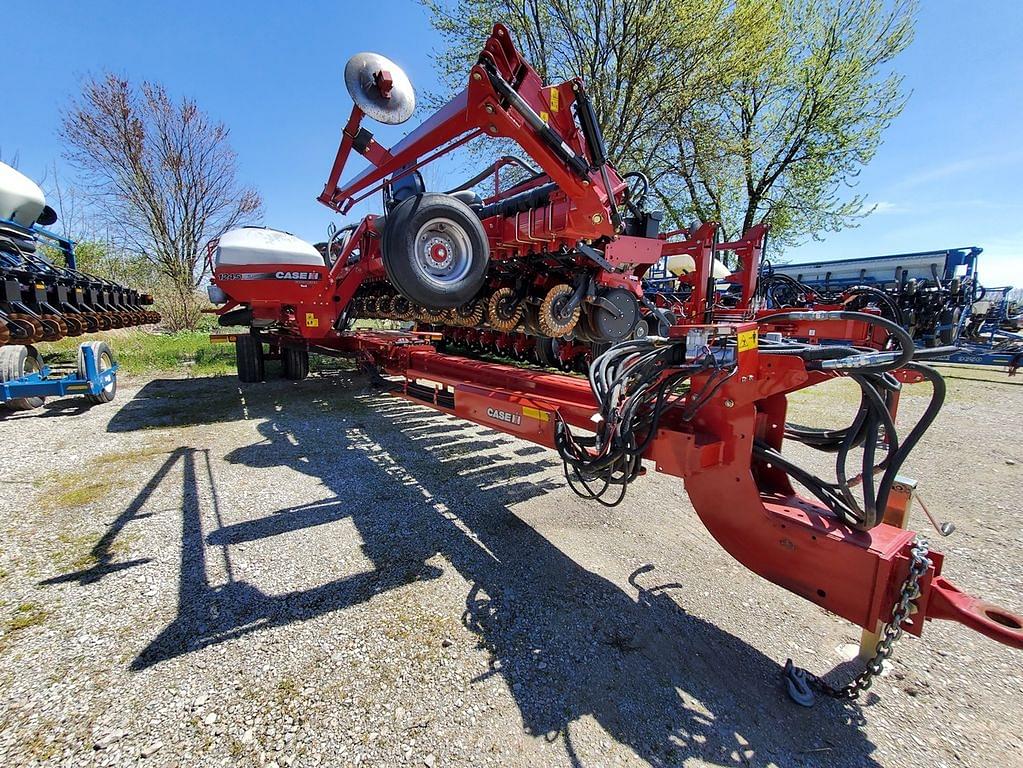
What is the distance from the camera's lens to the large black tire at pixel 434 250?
362 cm

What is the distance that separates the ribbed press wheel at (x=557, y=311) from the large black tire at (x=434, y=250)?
1.07 meters

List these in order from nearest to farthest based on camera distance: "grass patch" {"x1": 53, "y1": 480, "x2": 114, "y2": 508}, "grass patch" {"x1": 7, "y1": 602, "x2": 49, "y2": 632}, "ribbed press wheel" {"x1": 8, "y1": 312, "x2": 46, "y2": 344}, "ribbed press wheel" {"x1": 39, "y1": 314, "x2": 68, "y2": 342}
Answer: "grass patch" {"x1": 7, "y1": 602, "x2": 49, "y2": 632}
"grass patch" {"x1": 53, "y1": 480, "x2": 114, "y2": 508}
"ribbed press wheel" {"x1": 8, "y1": 312, "x2": 46, "y2": 344}
"ribbed press wheel" {"x1": 39, "y1": 314, "x2": 68, "y2": 342}

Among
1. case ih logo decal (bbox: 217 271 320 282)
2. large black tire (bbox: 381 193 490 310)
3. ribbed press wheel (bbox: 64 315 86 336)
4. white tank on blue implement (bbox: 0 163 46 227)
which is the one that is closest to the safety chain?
large black tire (bbox: 381 193 490 310)

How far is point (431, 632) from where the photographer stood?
2.17 m

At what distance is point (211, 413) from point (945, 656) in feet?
23.7

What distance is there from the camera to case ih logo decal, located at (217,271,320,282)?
228 inches

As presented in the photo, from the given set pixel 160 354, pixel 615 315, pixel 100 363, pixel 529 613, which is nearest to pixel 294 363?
pixel 100 363

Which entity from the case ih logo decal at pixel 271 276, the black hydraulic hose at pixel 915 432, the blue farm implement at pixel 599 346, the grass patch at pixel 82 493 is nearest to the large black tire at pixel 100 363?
the blue farm implement at pixel 599 346

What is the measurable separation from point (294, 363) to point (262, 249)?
9.58 ft

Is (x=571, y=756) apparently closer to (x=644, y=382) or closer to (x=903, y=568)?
(x=903, y=568)

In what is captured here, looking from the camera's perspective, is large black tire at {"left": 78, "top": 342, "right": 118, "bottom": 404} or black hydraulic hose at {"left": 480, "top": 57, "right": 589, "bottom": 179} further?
large black tire at {"left": 78, "top": 342, "right": 118, "bottom": 404}

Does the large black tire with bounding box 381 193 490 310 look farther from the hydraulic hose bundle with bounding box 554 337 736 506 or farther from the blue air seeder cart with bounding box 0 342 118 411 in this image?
the blue air seeder cart with bounding box 0 342 118 411

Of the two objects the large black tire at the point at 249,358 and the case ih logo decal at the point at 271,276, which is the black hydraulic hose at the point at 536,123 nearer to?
the case ih logo decal at the point at 271,276

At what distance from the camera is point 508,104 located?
12.4ft
